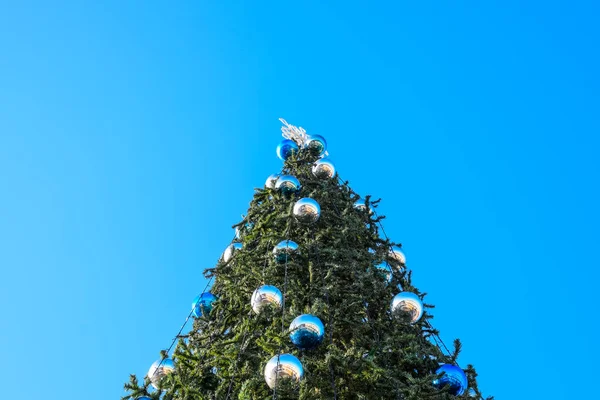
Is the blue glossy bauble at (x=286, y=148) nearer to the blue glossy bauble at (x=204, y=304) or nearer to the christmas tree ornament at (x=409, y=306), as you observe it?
the blue glossy bauble at (x=204, y=304)

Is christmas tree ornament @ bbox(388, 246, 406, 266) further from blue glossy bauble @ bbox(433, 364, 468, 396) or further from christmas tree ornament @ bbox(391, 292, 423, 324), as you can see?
blue glossy bauble @ bbox(433, 364, 468, 396)

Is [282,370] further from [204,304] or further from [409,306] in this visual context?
[204,304]

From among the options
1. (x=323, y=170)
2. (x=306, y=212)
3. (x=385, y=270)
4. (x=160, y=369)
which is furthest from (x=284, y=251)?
(x=323, y=170)

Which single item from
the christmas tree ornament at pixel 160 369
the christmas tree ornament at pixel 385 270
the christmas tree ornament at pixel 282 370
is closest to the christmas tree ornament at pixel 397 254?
the christmas tree ornament at pixel 385 270

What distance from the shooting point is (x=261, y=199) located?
6.66 metres

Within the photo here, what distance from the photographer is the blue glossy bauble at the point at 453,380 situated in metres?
3.89

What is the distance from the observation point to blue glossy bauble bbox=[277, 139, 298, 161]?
27.0ft

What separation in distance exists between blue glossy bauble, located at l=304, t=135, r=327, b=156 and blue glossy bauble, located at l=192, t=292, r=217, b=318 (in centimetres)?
336

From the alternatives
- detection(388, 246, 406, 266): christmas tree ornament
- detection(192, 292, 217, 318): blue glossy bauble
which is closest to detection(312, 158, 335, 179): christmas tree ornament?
detection(388, 246, 406, 266): christmas tree ornament

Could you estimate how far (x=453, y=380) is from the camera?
3.90m

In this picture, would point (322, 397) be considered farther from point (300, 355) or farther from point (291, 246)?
point (291, 246)

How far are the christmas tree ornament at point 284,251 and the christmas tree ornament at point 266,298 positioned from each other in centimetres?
76

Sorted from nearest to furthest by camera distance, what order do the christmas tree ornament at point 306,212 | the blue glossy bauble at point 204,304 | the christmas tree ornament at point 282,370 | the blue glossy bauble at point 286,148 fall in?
1. the christmas tree ornament at point 282,370
2. the christmas tree ornament at point 306,212
3. the blue glossy bauble at point 204,304
4. the blue glossy bauble at point 286,148

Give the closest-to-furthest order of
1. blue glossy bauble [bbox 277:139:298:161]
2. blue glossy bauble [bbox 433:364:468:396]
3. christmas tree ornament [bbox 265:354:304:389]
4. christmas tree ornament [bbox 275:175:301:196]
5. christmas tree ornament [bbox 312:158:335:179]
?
christmas tree ornament [bbox 265:354:304:389] < blue glossy bauble [bbox 433:364:468:396] < christmas tree ornament [bbox 275:175:301:196] < christmas tree ornament [bbox 312:158:335:179] < blue glossy bauble [bbox 277:139:298:161]
